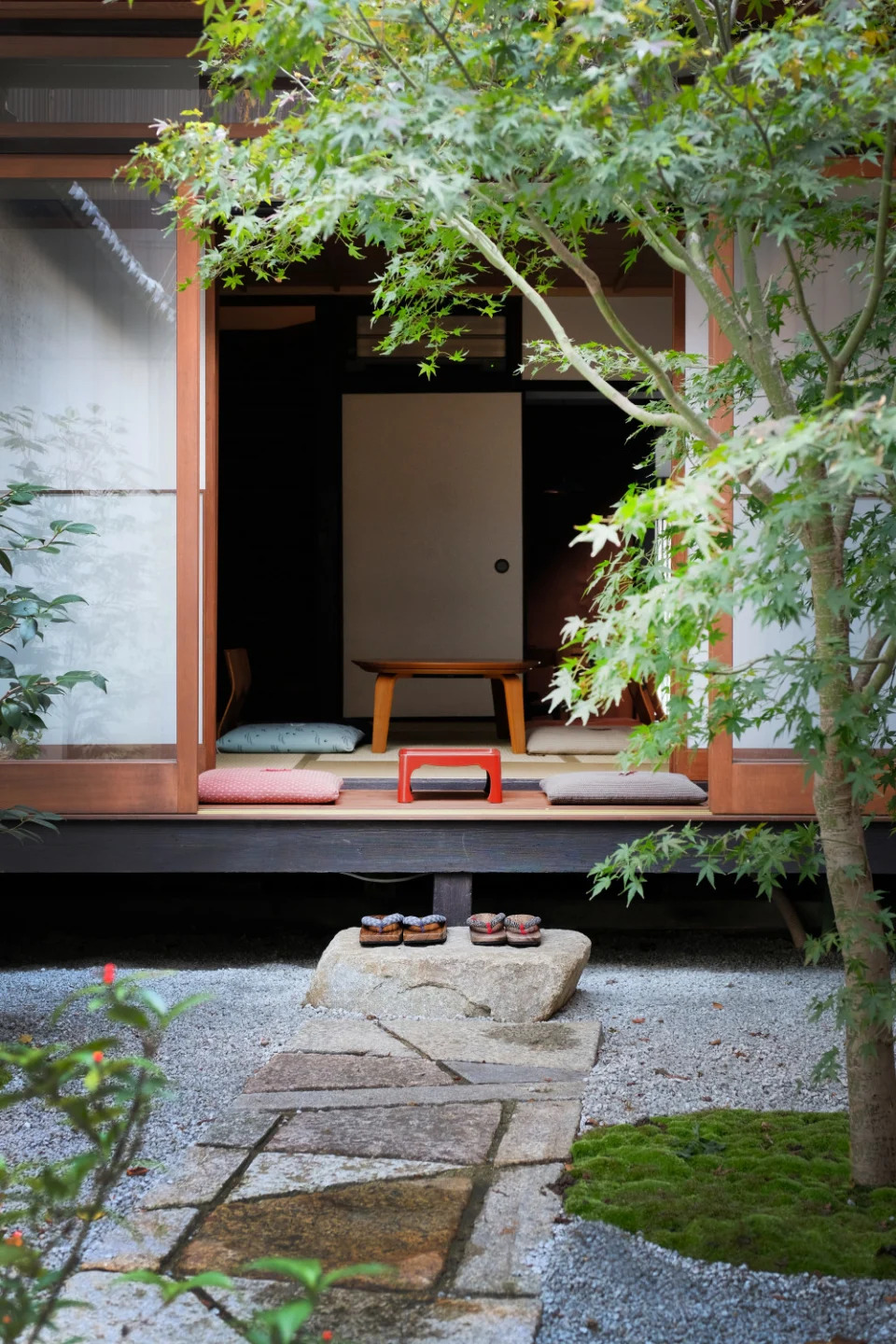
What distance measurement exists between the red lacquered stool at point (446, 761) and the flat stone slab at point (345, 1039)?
1010mm

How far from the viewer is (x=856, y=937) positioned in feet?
7.54

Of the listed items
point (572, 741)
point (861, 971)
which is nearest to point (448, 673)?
point (572, 741)

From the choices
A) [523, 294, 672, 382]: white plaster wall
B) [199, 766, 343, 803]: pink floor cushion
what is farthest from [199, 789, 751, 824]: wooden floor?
[523, 294, 672, 382]: white plaster wall

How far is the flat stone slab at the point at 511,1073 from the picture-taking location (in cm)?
299

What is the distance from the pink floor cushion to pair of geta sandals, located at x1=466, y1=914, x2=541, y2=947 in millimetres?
783

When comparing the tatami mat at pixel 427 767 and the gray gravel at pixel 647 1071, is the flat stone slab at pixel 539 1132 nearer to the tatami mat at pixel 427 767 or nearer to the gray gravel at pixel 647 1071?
the gray gravel at pixel 647 1071

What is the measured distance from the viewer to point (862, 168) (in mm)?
3904

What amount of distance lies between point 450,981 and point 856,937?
1540mm

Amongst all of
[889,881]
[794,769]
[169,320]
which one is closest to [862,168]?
[794,769]

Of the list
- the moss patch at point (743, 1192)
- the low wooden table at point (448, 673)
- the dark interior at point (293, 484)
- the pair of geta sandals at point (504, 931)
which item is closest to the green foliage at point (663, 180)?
the moss patch at point (743, 1192)

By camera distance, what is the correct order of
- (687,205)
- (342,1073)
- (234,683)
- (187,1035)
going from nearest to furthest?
1. (687,205)
2. (342,1073)
3. (187,1035)
4. (234,683)

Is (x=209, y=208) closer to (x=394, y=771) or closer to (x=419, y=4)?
(x=419, y=4)

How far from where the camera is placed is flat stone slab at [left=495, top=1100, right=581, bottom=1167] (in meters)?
2.50

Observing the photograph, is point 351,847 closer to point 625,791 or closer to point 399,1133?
point 625,791
